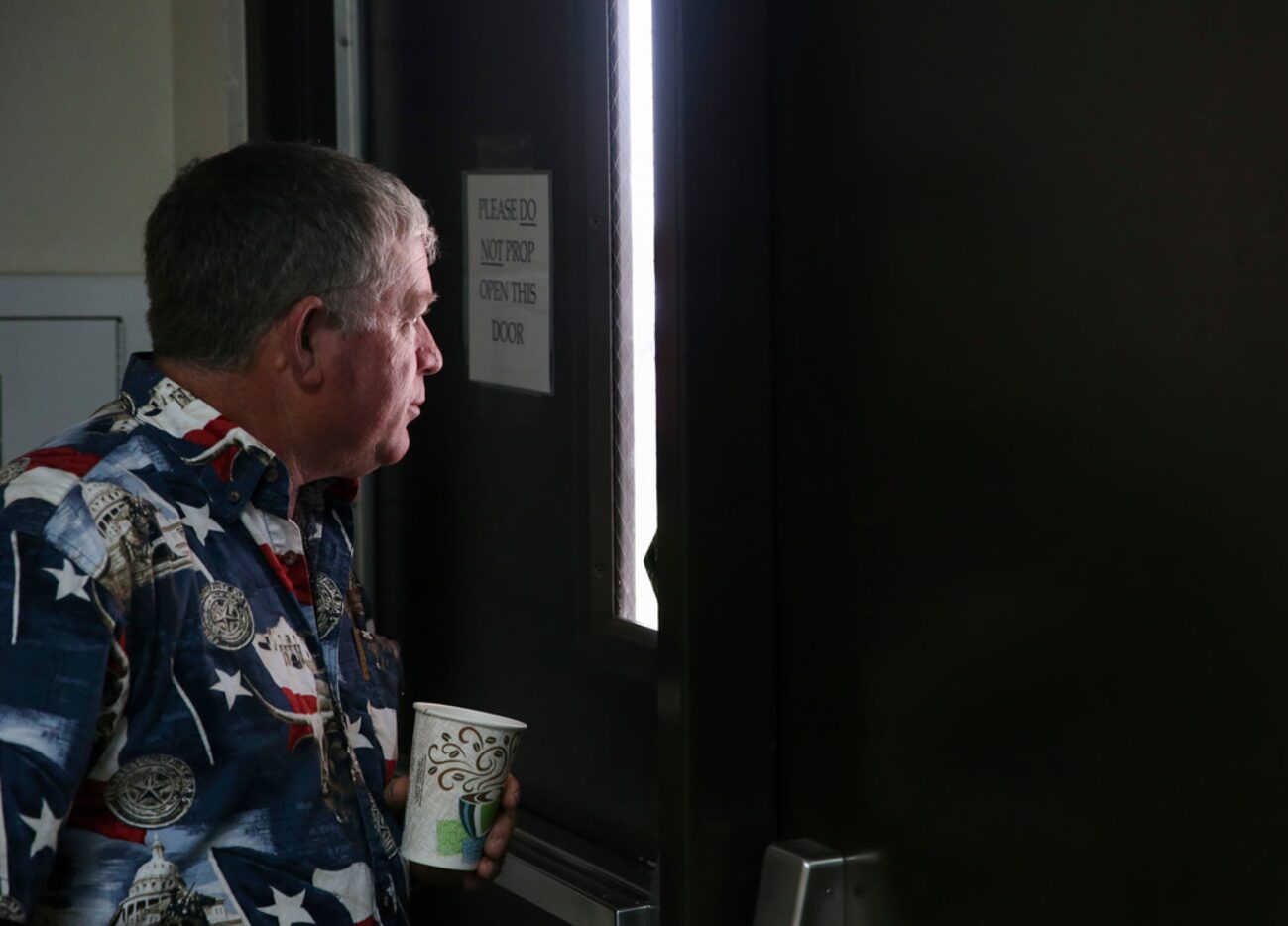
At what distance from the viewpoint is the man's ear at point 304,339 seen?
51.5 inches

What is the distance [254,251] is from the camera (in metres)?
1.30

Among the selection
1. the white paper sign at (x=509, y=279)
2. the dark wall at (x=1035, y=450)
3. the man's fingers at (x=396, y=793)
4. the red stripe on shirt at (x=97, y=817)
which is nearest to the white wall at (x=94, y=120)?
the white paper sign at (x=509, y=279)

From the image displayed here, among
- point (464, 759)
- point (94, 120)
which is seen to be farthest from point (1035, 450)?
point (94, 120)

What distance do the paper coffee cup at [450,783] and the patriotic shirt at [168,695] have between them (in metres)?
0.07

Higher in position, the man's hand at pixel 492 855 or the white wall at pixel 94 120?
the white wall at pixel 94 120

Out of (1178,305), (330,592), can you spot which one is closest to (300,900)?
(330,592)

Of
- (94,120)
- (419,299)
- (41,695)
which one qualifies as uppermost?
(94,120)

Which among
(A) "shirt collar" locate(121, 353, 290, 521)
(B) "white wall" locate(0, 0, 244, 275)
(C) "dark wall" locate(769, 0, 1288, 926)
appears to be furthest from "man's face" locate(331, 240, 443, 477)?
(B) "white wall" locate(0, 0, 244, 275)

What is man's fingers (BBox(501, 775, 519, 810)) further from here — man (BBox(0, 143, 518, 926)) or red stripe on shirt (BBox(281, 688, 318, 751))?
red stripe on shirt (BBox(281, 688, 318, 751))

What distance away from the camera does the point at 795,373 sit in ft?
3.44

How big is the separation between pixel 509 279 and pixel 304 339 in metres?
0.43

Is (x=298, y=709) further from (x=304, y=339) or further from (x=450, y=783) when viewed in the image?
(x=304, y=339)

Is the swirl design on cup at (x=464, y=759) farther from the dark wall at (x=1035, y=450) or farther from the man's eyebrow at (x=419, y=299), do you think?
the man's eyebrow at (x=419, y=299)

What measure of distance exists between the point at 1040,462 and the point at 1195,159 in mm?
191
